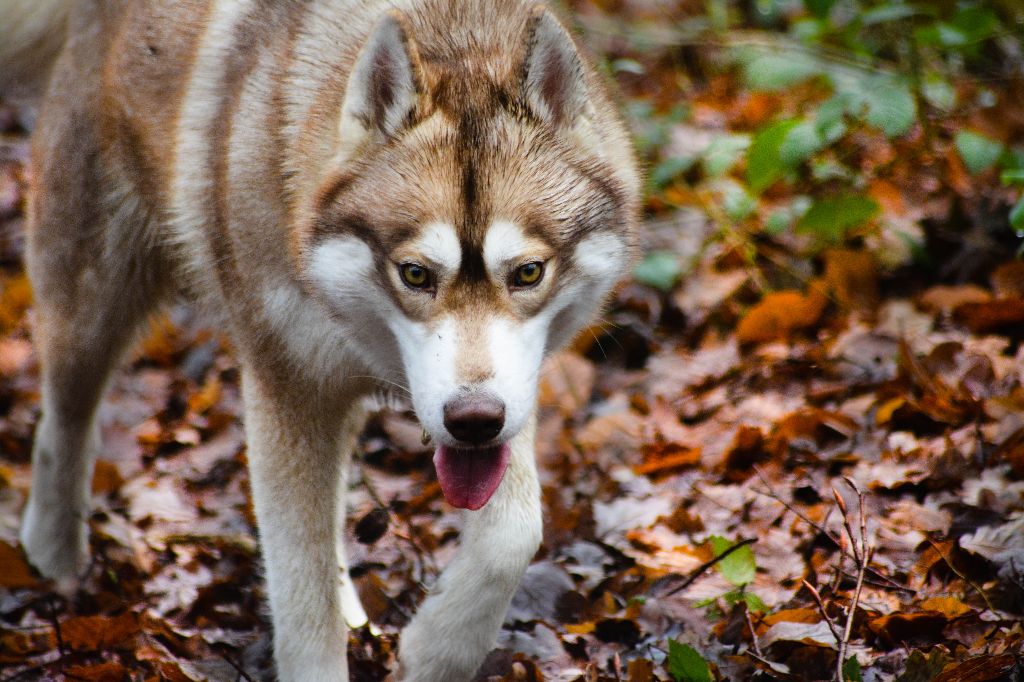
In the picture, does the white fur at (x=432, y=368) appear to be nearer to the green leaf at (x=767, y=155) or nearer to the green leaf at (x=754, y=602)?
the green leaf at (x=754, y=602)

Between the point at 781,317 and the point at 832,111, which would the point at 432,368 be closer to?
the point at 832,111

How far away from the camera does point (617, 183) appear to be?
9.89 ft

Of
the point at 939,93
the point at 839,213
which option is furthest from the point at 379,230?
the point at 939,93

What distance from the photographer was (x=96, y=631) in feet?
10.9


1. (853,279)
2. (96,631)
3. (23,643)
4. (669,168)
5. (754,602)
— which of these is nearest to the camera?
(754,602)

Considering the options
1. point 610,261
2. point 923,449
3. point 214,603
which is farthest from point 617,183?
point 214,603

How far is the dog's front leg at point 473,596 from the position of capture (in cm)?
295

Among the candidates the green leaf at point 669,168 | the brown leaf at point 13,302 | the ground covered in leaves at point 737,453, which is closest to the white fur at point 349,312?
the ground covered in leaves at point 737,453

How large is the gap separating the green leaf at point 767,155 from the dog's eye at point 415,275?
216cm

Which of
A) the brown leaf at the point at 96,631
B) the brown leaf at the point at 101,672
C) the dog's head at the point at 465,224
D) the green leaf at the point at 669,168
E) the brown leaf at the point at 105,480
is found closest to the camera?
the dog's head at the point at 465,224

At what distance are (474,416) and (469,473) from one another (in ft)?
1.11

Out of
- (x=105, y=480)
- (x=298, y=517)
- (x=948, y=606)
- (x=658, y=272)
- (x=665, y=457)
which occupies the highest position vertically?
(x=948, y=606)

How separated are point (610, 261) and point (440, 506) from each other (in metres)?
1.69

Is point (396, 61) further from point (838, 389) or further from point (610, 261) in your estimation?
point (838, 389)
